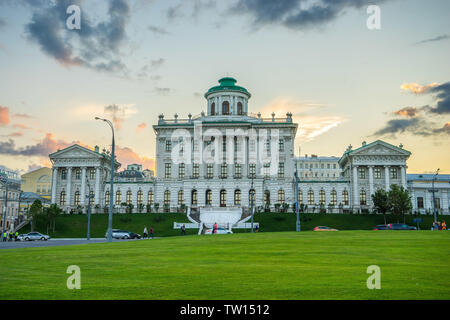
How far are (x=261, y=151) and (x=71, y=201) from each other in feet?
133

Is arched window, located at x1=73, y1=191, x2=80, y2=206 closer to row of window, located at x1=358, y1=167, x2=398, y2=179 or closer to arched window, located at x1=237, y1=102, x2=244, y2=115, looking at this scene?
arched window, located at x1=237, y1=102, x2=244, y2=115

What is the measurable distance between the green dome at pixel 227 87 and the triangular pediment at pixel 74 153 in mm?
27459

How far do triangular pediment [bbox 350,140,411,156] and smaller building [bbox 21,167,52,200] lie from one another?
97754 millimetres

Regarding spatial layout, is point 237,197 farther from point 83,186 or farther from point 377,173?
point 83,186

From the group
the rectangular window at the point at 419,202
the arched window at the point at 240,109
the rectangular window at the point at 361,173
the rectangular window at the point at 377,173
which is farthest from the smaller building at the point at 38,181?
the rectangular window at the point at 419,202

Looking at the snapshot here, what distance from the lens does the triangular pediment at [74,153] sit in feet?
295

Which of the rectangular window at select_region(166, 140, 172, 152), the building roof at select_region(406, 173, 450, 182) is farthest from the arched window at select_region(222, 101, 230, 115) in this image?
the building roof at select_region(406, 173, 450, 182)

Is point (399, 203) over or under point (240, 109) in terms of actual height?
under

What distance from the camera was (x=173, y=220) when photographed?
72938mm

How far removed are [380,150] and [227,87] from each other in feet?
109

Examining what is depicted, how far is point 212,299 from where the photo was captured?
397 inches

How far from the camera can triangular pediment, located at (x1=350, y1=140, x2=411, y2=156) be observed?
85.3 m

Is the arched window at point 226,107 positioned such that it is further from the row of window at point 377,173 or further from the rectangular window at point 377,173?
the rectangular window at point 377,173

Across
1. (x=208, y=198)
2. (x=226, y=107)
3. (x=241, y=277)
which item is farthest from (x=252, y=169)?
(x=241, y=277)
